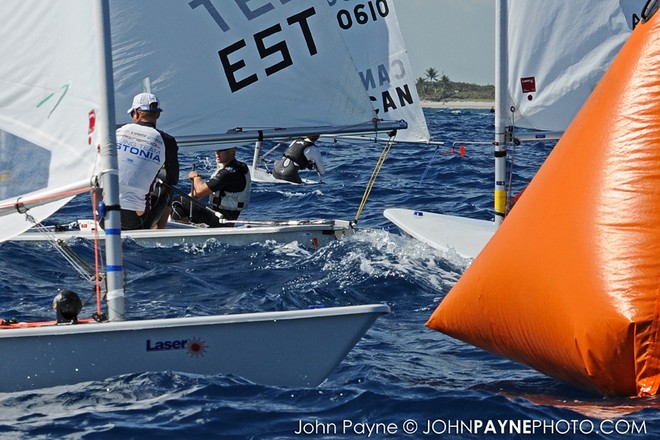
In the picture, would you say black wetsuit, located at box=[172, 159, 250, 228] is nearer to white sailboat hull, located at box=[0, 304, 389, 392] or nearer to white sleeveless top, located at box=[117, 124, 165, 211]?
white sleeveless top, located at box=[117, 124, 165, 211]

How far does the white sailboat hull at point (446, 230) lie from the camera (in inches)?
384

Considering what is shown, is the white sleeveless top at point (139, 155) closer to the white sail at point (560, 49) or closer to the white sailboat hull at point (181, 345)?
the white sailboat hull at point (181, 345)

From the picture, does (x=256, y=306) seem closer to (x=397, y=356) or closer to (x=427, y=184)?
(x=397, y=356)

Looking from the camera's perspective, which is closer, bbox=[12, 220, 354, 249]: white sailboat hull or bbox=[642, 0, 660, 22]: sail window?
bbox=[642, 0, 660, 22]: sail window

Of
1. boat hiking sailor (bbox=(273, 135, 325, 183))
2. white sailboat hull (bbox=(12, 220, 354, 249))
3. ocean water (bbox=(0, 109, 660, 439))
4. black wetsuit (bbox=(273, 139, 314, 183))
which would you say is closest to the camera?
ocean water (bbox=(0, 109, 660, 439))

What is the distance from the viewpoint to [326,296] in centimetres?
816

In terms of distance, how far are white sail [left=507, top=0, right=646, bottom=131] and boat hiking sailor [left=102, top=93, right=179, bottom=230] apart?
3.29m

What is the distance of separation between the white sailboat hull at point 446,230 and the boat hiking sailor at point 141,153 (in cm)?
253

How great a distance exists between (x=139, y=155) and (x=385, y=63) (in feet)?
13.6

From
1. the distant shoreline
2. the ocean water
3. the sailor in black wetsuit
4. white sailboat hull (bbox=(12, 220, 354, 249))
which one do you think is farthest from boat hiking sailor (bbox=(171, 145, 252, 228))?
the distant shoreline

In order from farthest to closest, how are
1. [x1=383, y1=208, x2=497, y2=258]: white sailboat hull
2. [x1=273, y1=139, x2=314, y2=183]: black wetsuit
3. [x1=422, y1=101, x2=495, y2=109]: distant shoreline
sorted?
1. [x1=422, y1=101, x2=495, y2=109]: distant shoreline
2. [x1=273, y1=139, x2=314, y2=183]: black wetsuit
3. [x1=383, y1=208, x2=497, y2=258]: white sailboat hull

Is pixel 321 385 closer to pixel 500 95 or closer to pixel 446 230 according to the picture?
pixel 500 95

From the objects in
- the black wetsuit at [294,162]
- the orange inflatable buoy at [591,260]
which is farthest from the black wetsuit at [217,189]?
the orange inflatable buoy at [591,260]

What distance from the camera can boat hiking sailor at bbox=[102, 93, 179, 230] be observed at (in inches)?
305
